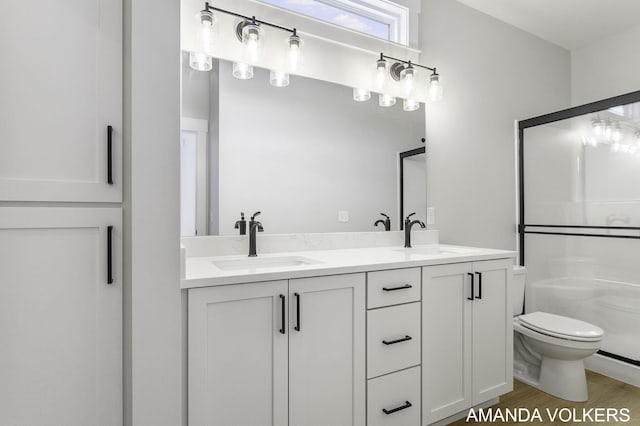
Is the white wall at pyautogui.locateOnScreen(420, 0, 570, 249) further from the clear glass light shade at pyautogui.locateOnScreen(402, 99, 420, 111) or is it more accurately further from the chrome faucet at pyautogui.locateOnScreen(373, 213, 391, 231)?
the chrome faucet at pyautogui.locateOnScreen(373, 213, 391, 231)

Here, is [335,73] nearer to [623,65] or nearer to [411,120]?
[411,120]

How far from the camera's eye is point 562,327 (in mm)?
2121

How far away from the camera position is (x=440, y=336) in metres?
1.73

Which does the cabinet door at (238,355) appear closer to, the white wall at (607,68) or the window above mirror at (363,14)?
the window above mirror at (363,14)

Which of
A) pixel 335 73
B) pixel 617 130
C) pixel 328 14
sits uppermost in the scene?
pixel 328 14

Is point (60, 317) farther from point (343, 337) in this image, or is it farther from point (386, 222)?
point (386, 222)

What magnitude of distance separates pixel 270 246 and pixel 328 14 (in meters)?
1.45

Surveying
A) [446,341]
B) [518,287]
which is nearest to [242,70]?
[446,341]

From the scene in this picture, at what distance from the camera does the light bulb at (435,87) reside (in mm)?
2352

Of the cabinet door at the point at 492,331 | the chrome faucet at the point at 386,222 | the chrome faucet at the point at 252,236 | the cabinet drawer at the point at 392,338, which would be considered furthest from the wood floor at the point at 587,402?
the chrome faucet at the point at 252,236

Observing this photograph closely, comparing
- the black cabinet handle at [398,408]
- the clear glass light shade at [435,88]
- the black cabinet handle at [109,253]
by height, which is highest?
the clear glass light shade at [435,88]

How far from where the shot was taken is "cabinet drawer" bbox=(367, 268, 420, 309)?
152cm

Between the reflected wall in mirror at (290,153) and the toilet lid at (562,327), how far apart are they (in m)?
1.08

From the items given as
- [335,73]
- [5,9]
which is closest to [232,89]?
Result: [335,73]
